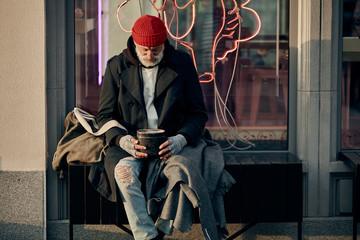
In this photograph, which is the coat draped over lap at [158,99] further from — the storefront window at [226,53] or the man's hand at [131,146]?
the storefront window at [226,53]

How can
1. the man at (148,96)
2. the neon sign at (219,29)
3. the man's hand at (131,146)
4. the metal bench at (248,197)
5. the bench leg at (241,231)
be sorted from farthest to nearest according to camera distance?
the neon sign at (219,29)
the bench leg at (241,231)
the metal bench at (248,197)
the man at (148,96)
the man's hand at (131,146)

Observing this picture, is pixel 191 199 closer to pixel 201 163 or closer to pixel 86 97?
pixel 201 163

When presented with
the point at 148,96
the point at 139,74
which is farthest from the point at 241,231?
the point at 139,74

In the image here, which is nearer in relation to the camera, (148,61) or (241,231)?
(148,61)

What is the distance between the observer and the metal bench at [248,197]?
4914mm

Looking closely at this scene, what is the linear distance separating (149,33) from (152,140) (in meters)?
0.79

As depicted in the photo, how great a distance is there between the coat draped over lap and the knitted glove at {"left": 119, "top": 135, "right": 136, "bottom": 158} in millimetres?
79

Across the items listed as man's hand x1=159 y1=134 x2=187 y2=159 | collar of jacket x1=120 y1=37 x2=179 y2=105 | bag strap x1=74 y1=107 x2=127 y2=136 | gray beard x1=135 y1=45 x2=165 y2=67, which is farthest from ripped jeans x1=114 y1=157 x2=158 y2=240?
gray beard x1=135 y1=45 x2=165 y2=67

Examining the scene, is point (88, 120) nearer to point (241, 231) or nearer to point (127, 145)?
point (127, 145)

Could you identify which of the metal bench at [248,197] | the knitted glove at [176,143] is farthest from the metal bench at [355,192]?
the knitted glove at [176,143]

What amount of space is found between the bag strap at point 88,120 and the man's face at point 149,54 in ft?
1.70

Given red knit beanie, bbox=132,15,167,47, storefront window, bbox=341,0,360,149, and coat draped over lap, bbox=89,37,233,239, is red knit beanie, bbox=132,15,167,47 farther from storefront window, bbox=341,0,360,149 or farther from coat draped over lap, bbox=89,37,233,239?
storefront window, bbox=341,0,360,149

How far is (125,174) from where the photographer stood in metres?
4.47

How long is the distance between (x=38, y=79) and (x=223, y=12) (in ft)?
5.54
